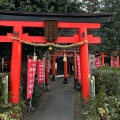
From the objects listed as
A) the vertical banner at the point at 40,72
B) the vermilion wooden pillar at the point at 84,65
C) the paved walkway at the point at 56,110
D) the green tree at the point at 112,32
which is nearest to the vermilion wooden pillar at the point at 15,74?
the paved walkway at the point at 56,110

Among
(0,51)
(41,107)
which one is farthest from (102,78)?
(0,51)

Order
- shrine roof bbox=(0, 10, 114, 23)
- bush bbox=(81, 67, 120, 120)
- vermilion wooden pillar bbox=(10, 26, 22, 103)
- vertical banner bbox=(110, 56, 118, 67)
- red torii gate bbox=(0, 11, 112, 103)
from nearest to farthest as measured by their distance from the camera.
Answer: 1. bush bbox=(81, 67, 120, 120)
2. vermilion wooden pillar bbox=(10, 26, 22, 103)
3. red torii gate bbox=(0, 11, 112, 103)
4. shrine roof bbox=(0, 10, 114, 23)
5. vertical banner bbox=(110, 56, 118, 67)

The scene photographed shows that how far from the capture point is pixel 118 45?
17719 mm

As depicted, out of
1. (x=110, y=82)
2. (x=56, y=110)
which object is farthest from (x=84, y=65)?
(x=56, y=110)

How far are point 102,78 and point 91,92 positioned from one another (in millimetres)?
1041

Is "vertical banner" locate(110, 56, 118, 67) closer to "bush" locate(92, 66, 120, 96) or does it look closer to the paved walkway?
the paved walkway

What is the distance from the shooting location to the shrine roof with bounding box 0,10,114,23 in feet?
26.6

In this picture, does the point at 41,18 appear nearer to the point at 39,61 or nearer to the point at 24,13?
the point at 24,13

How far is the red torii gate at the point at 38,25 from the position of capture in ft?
26.1

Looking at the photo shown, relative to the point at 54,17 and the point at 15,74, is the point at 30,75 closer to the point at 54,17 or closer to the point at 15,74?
the point at 15,74

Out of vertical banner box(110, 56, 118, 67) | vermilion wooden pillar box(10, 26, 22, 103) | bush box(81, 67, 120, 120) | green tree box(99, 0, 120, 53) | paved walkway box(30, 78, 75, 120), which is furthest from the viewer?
vertical banner box(110, 56, 118, 67)

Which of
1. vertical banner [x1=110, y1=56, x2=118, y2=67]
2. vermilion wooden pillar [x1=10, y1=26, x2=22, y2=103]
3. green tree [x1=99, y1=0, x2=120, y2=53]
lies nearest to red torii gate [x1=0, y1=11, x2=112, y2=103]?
vermilion wooden pillar [x1=10, y1=26, x2=22, y2=103]

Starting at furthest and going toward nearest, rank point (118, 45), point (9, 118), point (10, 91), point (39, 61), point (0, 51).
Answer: point (118, 45) → point (39, 61) → point (0, 51) → point (10, 91) → point (9, 118)

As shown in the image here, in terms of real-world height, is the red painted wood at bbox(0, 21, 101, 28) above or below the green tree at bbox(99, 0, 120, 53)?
below
